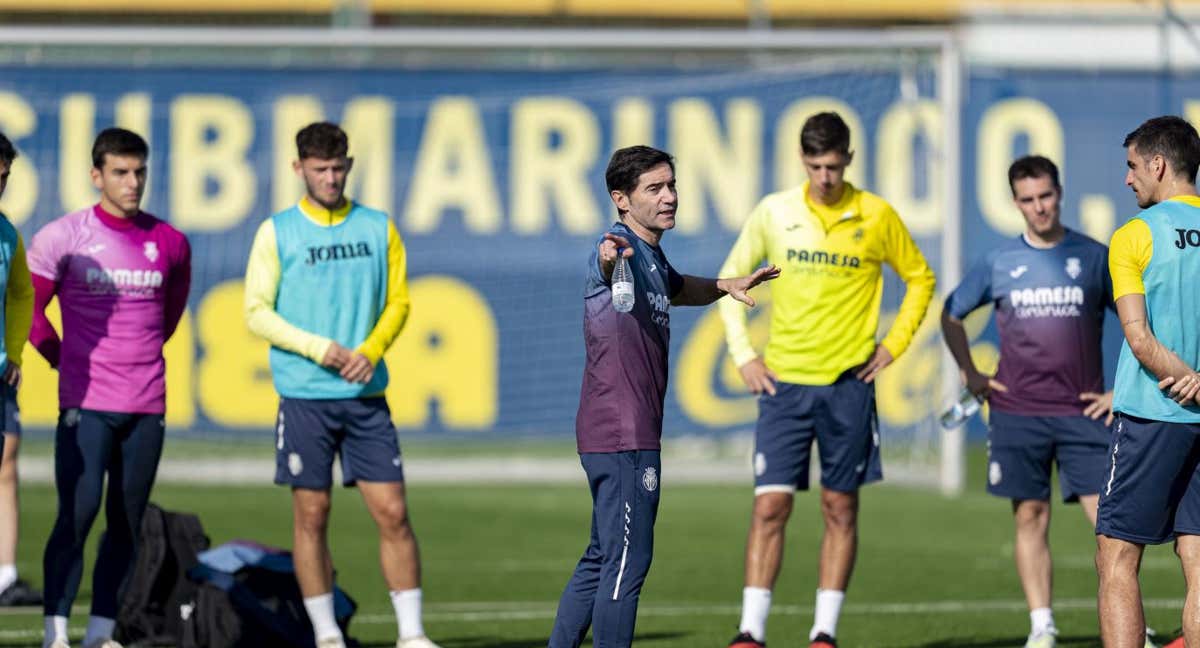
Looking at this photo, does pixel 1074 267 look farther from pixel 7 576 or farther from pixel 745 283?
pixel 7 576

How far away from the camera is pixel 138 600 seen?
28.5 ft

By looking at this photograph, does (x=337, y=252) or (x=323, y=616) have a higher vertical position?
(x=337, y=252)

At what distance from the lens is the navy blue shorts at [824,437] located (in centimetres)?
852

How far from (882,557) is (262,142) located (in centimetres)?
907

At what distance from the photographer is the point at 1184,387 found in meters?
6.64

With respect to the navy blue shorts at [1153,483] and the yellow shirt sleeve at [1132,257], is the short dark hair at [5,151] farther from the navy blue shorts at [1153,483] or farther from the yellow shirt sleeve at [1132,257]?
the navy blue shorts at [1153,483]

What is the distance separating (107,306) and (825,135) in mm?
3152

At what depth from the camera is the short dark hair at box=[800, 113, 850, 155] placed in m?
8.36

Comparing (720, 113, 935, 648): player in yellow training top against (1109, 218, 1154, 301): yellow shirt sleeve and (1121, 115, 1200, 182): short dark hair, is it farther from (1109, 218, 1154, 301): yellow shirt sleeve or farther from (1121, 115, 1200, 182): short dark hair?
(1109, 218, 1154, 301): yellow shirt sleeve

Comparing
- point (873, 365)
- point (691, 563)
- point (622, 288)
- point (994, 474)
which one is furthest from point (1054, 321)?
point (691, 563)

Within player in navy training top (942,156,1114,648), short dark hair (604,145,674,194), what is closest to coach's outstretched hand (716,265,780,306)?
short dark hair (604,145,674,194)

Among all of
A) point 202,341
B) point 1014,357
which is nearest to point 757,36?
point 202,341

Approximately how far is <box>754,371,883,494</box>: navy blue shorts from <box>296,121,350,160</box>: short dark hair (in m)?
2.20

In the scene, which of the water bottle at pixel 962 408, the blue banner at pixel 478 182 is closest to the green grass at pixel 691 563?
the water bottle at pixel 962 408
